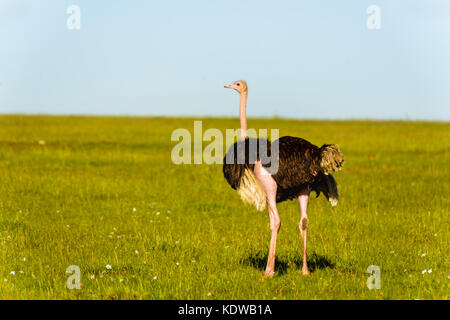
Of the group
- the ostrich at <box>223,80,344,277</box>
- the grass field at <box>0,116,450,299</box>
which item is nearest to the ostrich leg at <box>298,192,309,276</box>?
the ostrich at <box>223,80,344,277</box>

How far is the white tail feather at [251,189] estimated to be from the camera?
29.6 ft

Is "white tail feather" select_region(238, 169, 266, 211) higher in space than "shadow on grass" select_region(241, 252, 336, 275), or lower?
higher

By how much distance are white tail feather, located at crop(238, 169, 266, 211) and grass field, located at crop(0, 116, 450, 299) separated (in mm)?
1282

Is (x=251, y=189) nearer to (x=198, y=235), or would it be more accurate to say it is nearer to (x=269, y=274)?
(x=269, y=274)

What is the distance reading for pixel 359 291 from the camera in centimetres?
875

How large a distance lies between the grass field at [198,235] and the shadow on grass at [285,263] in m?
0.03

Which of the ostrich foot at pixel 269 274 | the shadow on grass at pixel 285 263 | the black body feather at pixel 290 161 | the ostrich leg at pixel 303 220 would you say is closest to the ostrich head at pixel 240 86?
the black body feather at pixel 290 161

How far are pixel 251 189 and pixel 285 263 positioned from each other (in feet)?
6.72

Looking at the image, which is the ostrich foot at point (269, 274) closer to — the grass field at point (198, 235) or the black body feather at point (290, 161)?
the grass field at point (198, 235)

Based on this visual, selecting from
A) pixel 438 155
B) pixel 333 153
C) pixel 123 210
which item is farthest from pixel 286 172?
pixel 438 155

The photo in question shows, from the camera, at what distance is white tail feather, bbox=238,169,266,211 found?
29.6 ft

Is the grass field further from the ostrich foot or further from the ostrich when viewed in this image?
the ostrich

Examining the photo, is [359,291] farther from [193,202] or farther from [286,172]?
[193,202]

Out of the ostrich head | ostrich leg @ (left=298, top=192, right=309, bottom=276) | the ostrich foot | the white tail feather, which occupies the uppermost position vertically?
the ostrich head
